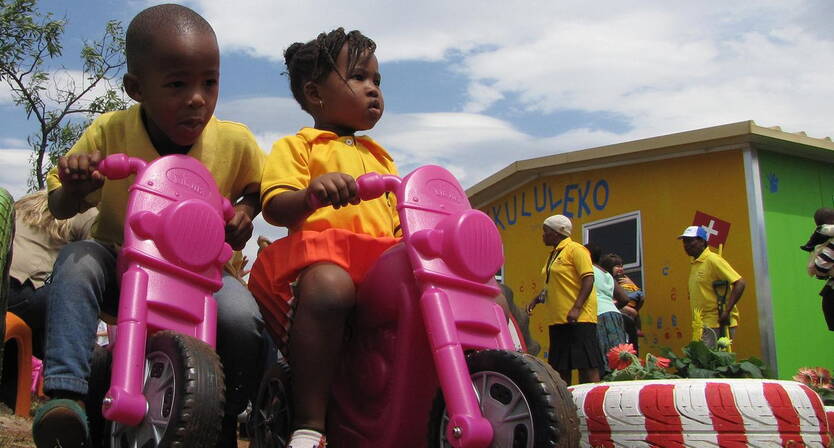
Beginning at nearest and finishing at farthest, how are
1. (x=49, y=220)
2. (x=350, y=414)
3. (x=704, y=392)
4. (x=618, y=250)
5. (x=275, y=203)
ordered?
(x=350, y=414)
(x=275, y=203)
(x=704, y=392)
(x=49, y=220)
(x=618, y=250)

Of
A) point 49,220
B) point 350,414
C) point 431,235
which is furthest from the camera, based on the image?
point 49,220

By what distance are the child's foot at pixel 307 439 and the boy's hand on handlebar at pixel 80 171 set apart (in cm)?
98

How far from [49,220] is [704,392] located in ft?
12.9

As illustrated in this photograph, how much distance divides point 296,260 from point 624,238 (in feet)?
28.8

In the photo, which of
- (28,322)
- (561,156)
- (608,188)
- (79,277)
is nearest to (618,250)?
(608,188)

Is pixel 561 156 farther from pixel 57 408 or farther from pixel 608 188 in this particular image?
pixel 57 408

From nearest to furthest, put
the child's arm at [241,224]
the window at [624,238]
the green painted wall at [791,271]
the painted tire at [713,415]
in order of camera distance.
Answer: the child's arm at [241,224], the painted tire at [713,415], the green painted wall at [791,271], the window at [624,238]

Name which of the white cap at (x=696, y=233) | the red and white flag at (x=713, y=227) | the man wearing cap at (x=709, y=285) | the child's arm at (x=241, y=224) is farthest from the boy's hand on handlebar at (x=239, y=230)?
the red and white flag at (x=713, y=227)

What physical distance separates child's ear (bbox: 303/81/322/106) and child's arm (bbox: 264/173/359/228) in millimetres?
579

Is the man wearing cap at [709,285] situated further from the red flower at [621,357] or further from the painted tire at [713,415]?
the painted tire at [713,415]

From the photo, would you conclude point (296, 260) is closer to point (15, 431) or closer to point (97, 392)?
point (97, 392)

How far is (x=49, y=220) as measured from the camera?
16.4 ft

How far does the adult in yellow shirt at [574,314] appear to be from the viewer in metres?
7.59

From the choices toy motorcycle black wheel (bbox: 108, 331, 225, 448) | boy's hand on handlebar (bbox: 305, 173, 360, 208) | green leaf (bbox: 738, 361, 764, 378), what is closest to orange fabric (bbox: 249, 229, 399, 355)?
boy's hand on handlebar (bbox: 305, 173, 360, 208)
